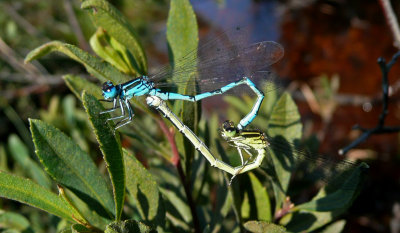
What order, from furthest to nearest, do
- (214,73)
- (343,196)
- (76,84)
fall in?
1. (214,73)
2. (76,84)
3. (343,196)

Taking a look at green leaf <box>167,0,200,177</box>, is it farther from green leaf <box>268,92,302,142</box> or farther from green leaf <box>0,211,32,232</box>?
green leaf <box>0,211,32,232</box>

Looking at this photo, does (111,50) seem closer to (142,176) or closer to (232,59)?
(142,176)

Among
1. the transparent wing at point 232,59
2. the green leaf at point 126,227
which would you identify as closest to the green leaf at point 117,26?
the transparent wing at point 232,59

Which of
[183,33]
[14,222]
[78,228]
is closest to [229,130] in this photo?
[183,33]

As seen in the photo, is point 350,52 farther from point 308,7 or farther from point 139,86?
point 139,86

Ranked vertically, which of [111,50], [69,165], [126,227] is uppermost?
[111,50]

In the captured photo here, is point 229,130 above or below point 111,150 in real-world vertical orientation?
below

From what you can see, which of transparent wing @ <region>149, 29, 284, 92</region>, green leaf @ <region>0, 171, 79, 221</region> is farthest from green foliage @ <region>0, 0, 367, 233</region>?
transparent wing @ <region>149, 29, 284, 92</region>

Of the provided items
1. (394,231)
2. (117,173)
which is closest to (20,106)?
(117,173)
